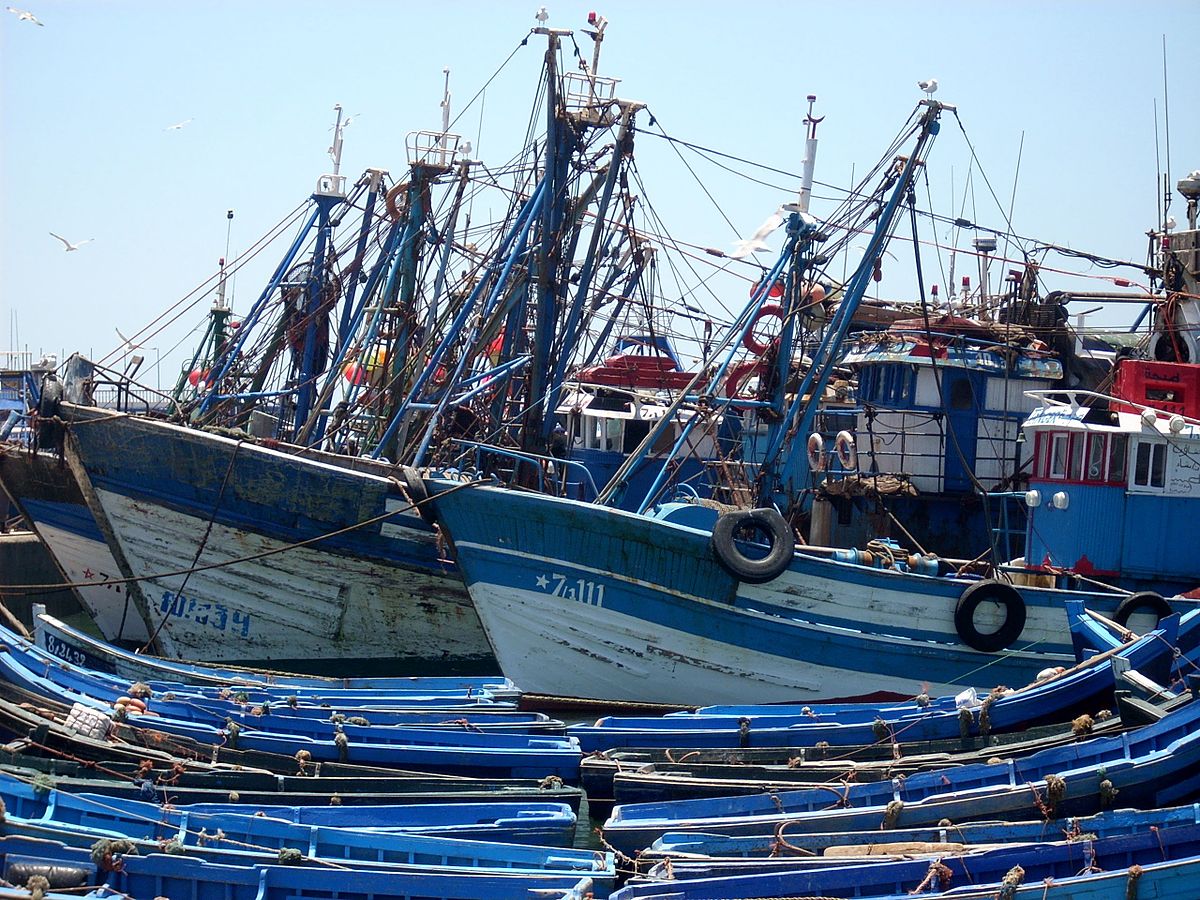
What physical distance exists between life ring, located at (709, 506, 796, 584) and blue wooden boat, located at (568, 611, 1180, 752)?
1968 mm

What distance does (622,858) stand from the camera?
10.8m

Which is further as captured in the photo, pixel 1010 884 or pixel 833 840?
pixel 833 840

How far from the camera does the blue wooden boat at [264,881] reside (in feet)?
31.4

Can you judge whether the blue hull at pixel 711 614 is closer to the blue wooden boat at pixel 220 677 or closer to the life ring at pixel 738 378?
the blue wooden boat at pixel 220 677

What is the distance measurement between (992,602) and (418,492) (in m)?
7.50

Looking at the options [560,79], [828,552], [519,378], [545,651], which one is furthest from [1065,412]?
[519,378]

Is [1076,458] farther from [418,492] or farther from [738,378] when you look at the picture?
[418,492]

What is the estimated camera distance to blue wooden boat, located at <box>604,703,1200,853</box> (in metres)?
11.0

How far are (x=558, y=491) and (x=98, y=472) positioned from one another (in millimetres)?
7044

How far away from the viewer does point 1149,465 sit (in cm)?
1661

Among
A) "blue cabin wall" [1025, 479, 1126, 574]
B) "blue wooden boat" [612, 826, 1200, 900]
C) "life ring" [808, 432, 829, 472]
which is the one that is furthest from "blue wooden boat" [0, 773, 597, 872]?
"life ring" [808, 432, 829, 472]

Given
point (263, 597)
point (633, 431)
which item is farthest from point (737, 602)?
point (633, 431)

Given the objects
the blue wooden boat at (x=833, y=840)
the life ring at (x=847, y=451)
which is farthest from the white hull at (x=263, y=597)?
the blue wooden boat at (x=833, y=840)

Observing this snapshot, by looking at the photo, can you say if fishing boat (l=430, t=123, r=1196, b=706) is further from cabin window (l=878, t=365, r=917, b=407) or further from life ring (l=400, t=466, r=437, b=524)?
cabin window (l=878, t=365, r=917, b=407)
